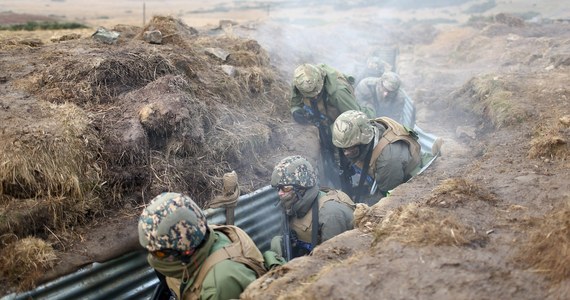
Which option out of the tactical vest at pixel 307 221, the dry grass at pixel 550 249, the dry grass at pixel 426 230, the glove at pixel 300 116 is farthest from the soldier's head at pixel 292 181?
the glove at pixel 300 116

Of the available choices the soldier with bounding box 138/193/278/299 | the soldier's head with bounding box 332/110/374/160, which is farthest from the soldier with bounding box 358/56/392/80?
the soldier with bounding box 138/193/278/299

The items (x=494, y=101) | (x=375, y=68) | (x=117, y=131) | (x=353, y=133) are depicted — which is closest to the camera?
(x=117, y=131)

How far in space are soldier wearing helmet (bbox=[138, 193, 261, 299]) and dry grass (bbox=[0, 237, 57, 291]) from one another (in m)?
1.19

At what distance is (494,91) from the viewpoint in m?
9.77

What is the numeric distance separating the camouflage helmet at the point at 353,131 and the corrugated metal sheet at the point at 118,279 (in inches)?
45.3

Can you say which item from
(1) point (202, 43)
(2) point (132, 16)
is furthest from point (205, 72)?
(2) point (132, 16)

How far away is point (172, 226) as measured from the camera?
3314mm

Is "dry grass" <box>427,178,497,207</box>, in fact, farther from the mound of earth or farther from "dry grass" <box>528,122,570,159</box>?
"dry grass" <box>528,122,570,159</box>

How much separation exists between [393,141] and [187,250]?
3.29m

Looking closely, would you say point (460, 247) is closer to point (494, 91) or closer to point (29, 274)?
point (29, 274)

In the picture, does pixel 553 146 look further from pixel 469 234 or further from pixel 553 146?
pixel 469 234

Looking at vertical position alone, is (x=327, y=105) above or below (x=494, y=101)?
above

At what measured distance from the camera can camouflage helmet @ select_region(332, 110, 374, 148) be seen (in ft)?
18.9

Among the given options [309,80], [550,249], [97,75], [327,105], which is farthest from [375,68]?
[550,249]
